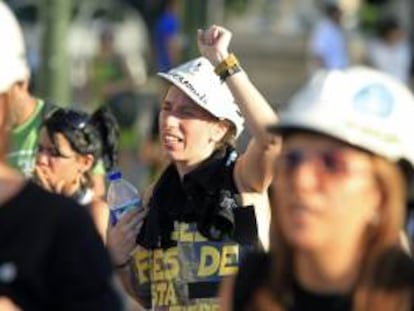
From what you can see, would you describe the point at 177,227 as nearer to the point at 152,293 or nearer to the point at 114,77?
the point at 152,293

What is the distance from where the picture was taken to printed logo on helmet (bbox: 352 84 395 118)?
4.23 meters

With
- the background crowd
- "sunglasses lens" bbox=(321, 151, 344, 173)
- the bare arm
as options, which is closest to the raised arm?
the background crowd

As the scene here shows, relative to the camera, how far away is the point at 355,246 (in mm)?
4238

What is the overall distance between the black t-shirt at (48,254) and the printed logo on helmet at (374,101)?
2.36 ft

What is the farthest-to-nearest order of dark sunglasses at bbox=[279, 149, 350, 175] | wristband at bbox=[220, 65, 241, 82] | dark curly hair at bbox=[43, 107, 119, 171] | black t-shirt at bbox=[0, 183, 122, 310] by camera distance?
dark curly hair at bbox=[43, 107, 119, 171]
wristband at bbox=[220, 65, 241, 82]
dark sunglasses at bbox=[279, 149, 350, 175]
black t-shirt at bbox=[0, 183, 122, 310]

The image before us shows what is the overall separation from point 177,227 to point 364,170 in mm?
2138

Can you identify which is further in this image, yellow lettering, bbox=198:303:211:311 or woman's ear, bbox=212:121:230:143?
woman's ear, bbox=212:121:230:143

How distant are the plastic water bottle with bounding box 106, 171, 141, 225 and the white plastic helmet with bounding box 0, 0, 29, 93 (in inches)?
82.9

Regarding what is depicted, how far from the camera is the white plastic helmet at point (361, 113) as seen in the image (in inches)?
165

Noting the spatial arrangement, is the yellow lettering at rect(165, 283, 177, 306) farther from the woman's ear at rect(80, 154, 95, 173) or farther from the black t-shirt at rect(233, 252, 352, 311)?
the black t-shirt at rect(233, 252, 352, 311)

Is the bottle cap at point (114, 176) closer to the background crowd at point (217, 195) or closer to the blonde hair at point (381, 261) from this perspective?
the background crowd at point (217, 195)

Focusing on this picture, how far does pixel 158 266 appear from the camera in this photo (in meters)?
6.33

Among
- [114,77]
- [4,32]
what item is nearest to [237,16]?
[114,77]

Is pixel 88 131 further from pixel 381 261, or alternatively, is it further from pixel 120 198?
pixel 381 261
